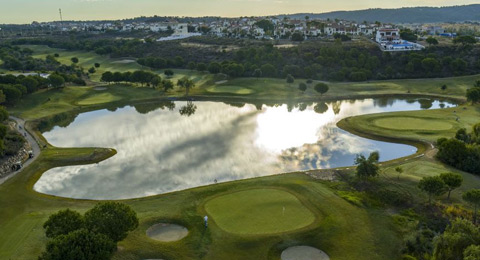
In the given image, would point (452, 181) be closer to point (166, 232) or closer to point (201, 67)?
point (166, 232)

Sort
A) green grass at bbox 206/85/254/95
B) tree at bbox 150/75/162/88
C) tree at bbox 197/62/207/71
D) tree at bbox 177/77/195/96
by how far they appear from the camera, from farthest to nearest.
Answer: tree at bbox 197/62/207/71, tree at bbox 150/75/162/88, green grass at bbox 206/85/254/95, tree at bbox 177/77/195/96

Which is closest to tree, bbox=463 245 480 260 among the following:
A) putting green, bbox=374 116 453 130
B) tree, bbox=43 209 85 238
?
tree, bbox=43 209 85 238

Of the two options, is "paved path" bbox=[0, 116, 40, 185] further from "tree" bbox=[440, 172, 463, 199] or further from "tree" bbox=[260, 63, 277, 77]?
"tree" bbox=[260, 63, 277, 77]

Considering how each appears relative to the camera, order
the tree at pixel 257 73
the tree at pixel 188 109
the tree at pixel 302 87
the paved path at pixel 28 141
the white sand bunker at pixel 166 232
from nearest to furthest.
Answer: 1. the white sand bunker at pixel 166 232
2. the paved path at pixel 28 141
3. the tree at pixel 188 109
4. the tree at pixel 302 87
5. the tree at pixel 257 73

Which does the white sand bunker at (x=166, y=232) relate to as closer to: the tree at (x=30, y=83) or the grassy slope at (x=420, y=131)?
the grassy slope at (x=420, y=131)

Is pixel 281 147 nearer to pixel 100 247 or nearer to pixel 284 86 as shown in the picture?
pixel 100 247

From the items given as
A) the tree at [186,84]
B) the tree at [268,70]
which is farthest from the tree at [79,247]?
the tree at [268,70]
